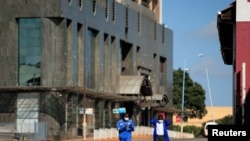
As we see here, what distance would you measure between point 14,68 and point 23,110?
3.92 metres

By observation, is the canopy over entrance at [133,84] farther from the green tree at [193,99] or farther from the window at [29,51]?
the green tree at [193,99]

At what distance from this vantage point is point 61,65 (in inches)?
2576

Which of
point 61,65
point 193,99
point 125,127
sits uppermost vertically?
point 61,65

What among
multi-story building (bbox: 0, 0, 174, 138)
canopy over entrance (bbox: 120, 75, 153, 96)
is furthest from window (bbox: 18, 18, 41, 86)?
canopy over entrance (bbox: 120, 75, 153, 96)

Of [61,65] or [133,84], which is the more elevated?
[61,65]

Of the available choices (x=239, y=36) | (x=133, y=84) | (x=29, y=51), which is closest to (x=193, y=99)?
(x=133, y=84)

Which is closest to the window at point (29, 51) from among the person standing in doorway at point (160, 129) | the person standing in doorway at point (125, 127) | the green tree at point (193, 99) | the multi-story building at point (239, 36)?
the person standing in doorway at point (125, 127)

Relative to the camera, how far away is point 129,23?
84000 millimetres

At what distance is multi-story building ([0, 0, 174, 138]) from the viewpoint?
211 ft

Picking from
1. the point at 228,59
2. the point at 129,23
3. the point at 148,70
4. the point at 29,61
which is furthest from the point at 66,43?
the point at 228,59

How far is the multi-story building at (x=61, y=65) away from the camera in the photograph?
64375 millimetres

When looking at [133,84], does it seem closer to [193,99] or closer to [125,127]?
[193,99]

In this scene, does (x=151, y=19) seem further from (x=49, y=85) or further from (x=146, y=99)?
(x=49, y=85)

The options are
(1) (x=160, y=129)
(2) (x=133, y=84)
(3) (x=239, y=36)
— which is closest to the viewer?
(1) (x=160, y=129)
